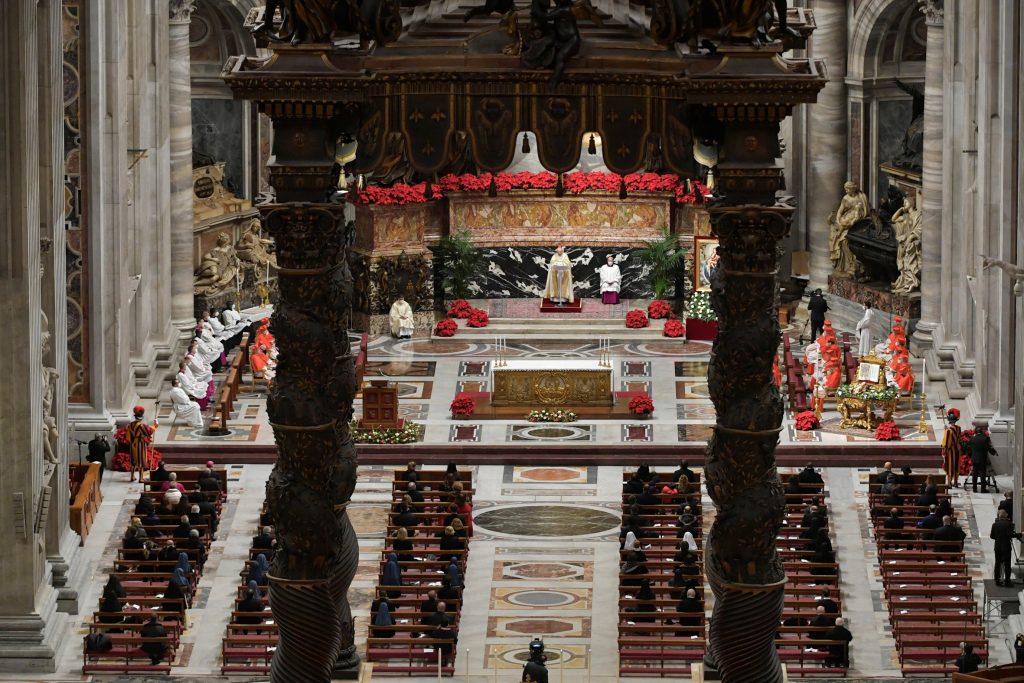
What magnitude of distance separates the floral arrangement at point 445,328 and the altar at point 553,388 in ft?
21.9

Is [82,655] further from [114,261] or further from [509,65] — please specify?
[509,65]

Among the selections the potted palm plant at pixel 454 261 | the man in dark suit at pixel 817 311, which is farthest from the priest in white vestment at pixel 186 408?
the man in dark suit at pixel 817 311

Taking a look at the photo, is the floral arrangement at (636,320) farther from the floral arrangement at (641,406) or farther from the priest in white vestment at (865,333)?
the floral arrangement at (641,406)

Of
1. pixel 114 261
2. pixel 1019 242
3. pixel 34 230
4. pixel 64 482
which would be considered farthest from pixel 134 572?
pixel 1019 242

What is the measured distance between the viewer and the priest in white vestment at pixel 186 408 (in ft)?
133

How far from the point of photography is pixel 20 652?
1129 inches

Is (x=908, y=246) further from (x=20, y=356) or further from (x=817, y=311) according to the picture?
(x=20, y=356)

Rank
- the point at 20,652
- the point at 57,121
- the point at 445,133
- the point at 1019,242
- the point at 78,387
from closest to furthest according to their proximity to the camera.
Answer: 1. the point at 445,133
2. the point at 20,652
3. the point at 57,121
4. the point at 1019,242
5. the point at 78,387

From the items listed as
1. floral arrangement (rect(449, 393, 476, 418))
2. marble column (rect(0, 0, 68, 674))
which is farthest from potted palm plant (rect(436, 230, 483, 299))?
marble column (rect(0, 0, 68, 674))

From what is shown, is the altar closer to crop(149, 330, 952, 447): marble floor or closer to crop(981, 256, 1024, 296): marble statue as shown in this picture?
crop(149, 330, 952, 447): marble floor

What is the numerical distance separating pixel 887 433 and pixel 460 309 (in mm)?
12151

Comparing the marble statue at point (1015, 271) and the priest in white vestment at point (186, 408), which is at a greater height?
the marble statue at point (1015, 271)

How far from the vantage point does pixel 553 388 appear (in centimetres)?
4162

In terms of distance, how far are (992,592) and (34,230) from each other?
1295 cm
